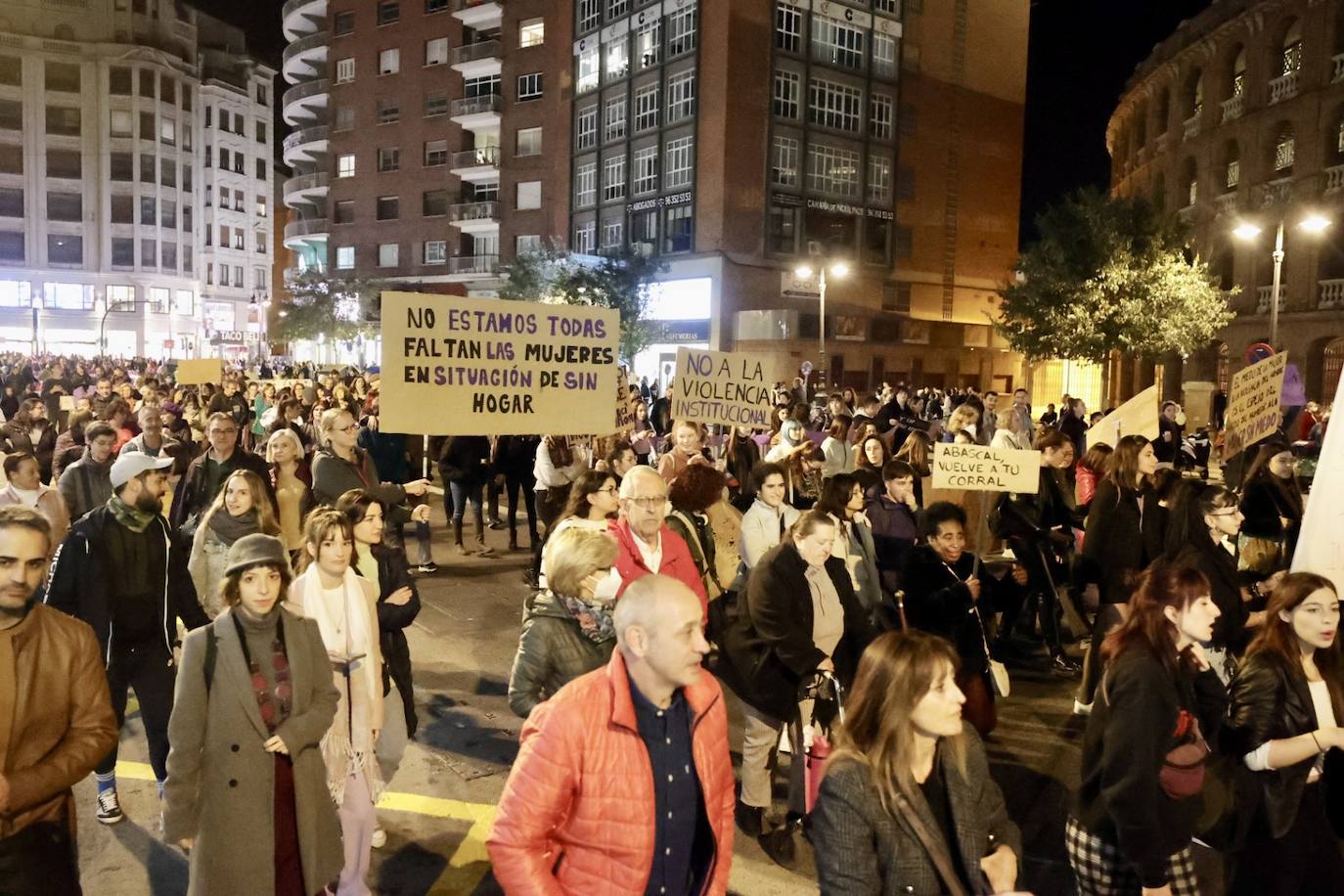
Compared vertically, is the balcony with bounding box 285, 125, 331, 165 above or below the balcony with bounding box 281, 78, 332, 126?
below

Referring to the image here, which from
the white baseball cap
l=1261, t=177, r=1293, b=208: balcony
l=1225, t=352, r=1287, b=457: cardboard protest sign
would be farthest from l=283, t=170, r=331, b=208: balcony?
the white baseball cap

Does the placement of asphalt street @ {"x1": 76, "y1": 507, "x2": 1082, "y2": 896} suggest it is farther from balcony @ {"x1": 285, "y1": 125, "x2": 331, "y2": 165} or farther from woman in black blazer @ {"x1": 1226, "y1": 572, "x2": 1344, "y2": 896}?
balcony @ {"x1": 285, "y1": 125, "x2": 331, "y2": 165}

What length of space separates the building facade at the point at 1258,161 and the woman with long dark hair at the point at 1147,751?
27346 millimetres

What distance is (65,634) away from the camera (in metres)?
3.36

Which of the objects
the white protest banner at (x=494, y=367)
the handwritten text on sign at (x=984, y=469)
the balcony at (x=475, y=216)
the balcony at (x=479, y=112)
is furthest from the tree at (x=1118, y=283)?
the balcony at (x=479, y=112)

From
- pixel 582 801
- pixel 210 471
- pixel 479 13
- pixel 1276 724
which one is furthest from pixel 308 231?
pixel 582 801

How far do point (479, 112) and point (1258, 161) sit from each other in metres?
35.0

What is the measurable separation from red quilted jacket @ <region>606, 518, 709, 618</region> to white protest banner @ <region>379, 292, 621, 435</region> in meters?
1.28

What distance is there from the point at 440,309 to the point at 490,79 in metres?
50.8

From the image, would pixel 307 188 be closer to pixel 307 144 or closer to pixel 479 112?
pixel 307 144

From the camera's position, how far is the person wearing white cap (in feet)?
17.1

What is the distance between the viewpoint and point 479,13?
52438mm

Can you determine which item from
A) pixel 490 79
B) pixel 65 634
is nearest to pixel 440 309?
pixel 65 634

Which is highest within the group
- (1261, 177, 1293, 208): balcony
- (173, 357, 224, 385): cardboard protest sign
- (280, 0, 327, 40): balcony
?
(280, 0, 327, 40): balcony
